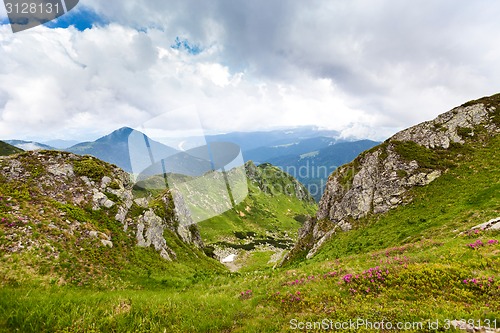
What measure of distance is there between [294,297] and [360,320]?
4.61 meters

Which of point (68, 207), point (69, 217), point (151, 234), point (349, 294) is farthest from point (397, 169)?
point (68, 207)

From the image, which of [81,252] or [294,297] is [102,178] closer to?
[81,252]

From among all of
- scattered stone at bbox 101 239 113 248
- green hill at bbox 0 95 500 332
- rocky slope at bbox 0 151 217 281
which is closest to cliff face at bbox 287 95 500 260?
green hill at bbox 0 95 500 332

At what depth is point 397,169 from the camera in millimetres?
47344

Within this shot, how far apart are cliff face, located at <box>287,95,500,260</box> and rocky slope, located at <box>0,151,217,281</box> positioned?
1177 inches

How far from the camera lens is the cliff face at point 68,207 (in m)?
23.0

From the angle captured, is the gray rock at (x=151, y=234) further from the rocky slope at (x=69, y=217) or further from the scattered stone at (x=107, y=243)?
the scattered stone at (x=107, y=243)

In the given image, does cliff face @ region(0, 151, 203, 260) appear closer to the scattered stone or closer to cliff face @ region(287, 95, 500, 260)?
the scattered stone

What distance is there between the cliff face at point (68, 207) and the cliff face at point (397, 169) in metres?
30.1

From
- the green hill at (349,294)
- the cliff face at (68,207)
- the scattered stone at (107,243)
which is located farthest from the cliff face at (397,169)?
the scattered stone at (107,243)

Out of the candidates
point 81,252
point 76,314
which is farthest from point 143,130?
point 76,314

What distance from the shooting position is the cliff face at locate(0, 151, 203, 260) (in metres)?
23.0

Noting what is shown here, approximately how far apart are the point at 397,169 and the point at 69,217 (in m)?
54.6

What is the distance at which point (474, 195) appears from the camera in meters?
32.2
